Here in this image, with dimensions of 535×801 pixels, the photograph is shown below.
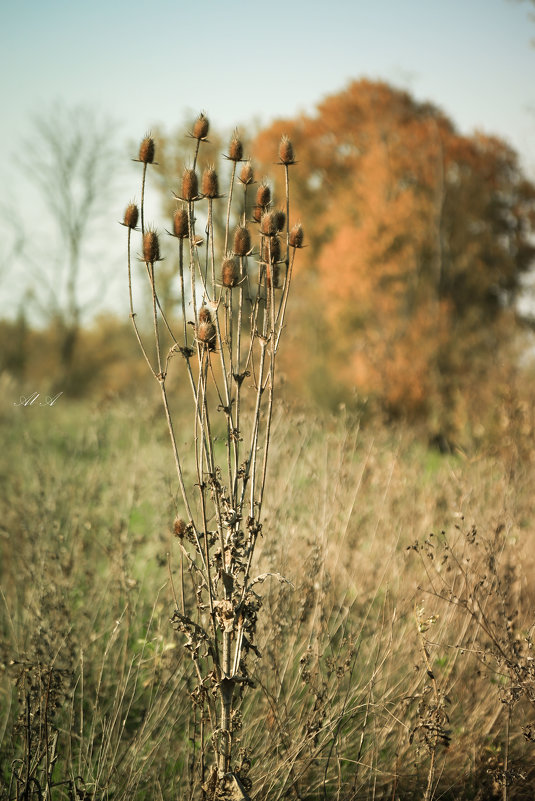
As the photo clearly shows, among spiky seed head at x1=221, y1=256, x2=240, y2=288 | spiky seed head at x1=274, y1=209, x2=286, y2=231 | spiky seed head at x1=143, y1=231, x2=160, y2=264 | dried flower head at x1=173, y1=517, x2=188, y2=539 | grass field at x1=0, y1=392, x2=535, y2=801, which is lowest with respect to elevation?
grass field at x1=0, y1=392, x2=535, y2=801

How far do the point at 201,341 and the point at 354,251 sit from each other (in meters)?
14.6

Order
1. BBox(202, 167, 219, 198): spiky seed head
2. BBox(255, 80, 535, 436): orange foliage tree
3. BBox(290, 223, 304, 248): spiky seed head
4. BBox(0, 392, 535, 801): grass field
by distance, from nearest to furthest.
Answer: BBox(202, 167, 219, 198): spiky seed head → BBox(290, 223, 304, 248): spiky seed head → BBox(0, 392, 535, 801): grass field → BBox(255, 80, 535, 436): orange foliage tree

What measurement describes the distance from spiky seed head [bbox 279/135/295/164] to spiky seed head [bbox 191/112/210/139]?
0.83 ft

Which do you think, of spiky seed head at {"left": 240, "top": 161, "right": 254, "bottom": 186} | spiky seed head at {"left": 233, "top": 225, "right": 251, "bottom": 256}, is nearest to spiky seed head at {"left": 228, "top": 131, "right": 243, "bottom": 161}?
spiky seed head at {"left": 240, "top": 161, "right": 254, "bottom": 186}

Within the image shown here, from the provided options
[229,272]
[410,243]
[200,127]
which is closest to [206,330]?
[229,272]

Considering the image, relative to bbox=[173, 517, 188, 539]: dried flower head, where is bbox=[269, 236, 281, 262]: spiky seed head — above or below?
above

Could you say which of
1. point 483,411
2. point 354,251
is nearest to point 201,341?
point 483,411

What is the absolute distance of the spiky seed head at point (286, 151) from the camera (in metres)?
2.17

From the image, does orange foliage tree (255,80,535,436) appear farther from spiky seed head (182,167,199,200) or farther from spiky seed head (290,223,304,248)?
spiky seed head (182,167,199,200)

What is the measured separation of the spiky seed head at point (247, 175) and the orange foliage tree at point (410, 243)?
10.7 metres

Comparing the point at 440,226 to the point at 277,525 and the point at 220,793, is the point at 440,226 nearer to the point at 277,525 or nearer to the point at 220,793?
the point at 277,525

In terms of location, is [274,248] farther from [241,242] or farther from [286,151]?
[286,151]

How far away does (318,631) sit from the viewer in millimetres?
2873

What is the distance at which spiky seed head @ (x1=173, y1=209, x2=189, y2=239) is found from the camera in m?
2.05
